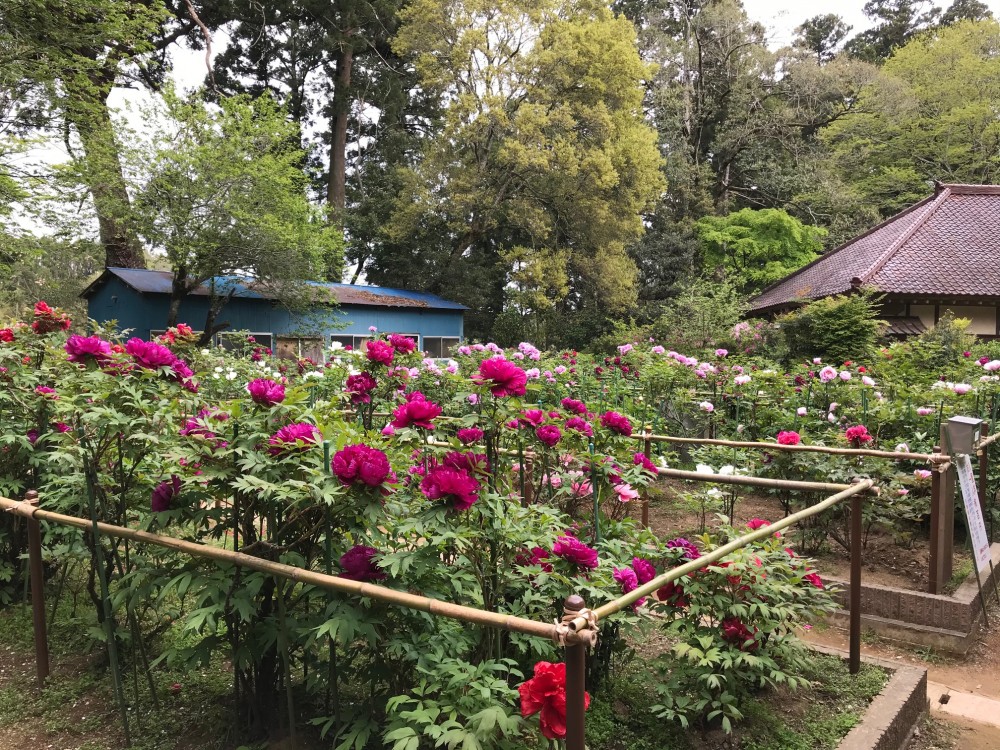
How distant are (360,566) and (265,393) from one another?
60 centimetres

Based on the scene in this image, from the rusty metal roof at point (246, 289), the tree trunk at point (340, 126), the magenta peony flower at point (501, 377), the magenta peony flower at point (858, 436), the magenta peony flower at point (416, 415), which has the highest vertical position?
the tree trunk at point (340, 126)

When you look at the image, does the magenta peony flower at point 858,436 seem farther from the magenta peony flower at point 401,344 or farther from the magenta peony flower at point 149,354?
the magenta peony flower at point 149,354

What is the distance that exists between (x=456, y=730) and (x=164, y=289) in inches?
672

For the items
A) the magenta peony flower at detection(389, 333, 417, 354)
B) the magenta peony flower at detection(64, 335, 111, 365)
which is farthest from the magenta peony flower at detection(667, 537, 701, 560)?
the magenta peony flower at detection(64, 335, 111, 365)

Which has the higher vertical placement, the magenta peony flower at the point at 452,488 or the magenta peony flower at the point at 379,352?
the magenta peony flower at the point at 379,352

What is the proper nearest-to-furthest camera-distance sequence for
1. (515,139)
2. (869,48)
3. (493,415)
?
(493,415)
(515,139)
(869,48)

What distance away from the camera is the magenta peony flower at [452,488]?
6.12ft

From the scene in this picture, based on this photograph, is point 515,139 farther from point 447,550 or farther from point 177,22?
point 447,550

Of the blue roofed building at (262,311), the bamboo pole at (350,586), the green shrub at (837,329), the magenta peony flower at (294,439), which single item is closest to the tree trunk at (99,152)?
the blue roofed building at (262,311)

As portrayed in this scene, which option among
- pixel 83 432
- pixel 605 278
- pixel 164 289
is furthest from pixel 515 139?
pixel 83 432

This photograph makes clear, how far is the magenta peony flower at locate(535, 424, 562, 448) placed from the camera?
2488 mm

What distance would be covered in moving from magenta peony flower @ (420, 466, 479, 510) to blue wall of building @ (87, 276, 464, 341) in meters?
15.5

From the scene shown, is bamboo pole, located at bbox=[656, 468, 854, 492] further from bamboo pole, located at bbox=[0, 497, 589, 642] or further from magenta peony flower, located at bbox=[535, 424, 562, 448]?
bamboo pole, located at bbox=[0, 497, 589, 642]

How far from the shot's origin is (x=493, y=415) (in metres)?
2.37
